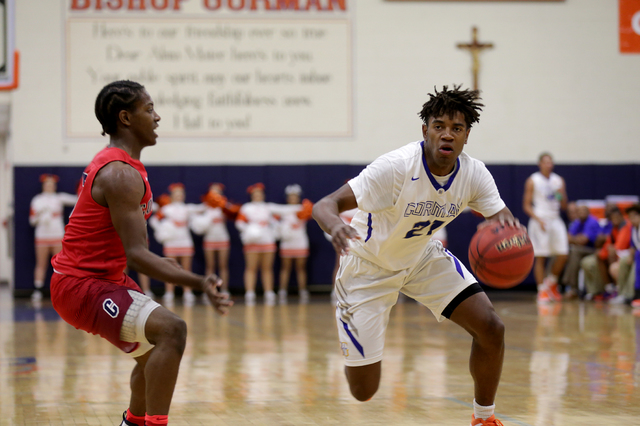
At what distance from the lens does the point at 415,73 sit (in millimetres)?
13000

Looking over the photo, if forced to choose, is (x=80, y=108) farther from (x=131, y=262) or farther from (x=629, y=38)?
(x=131, y=262)

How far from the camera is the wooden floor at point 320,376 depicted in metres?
4.07

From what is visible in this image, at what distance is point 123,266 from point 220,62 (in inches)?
394

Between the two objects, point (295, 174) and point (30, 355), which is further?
point (295, 174)

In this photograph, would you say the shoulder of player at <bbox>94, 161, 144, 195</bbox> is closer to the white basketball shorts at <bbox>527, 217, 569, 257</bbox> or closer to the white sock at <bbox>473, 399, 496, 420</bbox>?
the white sock at <bbox>473, 399, 496, 420</bbox>

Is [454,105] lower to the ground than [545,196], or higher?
higher

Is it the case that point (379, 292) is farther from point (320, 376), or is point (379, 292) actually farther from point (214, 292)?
point (320, 376)

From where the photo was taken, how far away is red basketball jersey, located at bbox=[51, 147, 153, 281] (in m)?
3.04

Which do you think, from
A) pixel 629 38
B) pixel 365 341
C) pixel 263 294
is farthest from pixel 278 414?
pixel 629 38

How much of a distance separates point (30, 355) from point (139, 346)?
140 inches

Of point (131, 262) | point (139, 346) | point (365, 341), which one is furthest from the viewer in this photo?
point (365, 341)

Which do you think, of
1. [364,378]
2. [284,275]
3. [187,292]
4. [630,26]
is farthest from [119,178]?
[630,26]

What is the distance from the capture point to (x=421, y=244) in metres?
3.66

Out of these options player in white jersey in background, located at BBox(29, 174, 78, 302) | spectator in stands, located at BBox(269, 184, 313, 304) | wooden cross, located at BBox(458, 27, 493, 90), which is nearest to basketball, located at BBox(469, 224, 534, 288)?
spectator in stands, located at BBox(269, 184, 313, 304)
